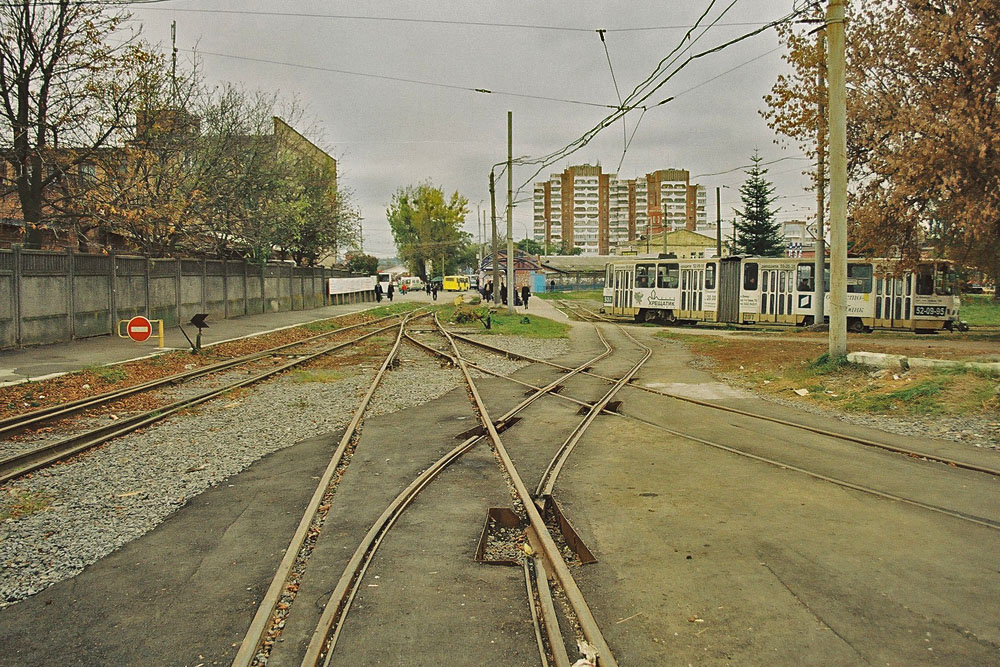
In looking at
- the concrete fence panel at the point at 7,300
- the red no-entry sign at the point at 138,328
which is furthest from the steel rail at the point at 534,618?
the concrete fence panel at the point at 7,300

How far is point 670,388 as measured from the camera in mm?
14320

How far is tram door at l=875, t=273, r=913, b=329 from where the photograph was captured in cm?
2944

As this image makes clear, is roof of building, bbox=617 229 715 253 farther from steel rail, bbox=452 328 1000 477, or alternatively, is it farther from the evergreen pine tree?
steel rail, bbox=452 328 1000 477

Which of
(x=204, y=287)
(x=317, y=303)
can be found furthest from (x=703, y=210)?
(x=204, y=287)

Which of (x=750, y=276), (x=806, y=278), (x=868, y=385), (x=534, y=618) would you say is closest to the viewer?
(x=534, y=618)

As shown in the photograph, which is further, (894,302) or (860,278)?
(860,278)

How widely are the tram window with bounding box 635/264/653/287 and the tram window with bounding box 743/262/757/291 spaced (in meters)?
4.66

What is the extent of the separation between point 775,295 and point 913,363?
63.8ft

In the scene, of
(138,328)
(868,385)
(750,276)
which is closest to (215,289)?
(138,328)

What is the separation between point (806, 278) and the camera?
3108 cm

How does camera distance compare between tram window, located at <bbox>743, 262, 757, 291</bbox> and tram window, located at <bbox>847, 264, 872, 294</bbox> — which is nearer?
tram window, located at <bbox>847, 264, 872, 294</bbox>

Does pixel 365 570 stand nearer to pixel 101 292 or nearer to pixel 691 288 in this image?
pixel 101 292

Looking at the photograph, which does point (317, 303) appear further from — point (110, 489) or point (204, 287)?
point (110, 489)

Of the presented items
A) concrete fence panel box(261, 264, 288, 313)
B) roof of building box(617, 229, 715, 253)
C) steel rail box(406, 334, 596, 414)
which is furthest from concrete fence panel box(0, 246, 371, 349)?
roof of building box(617, 229, 715, 253)
